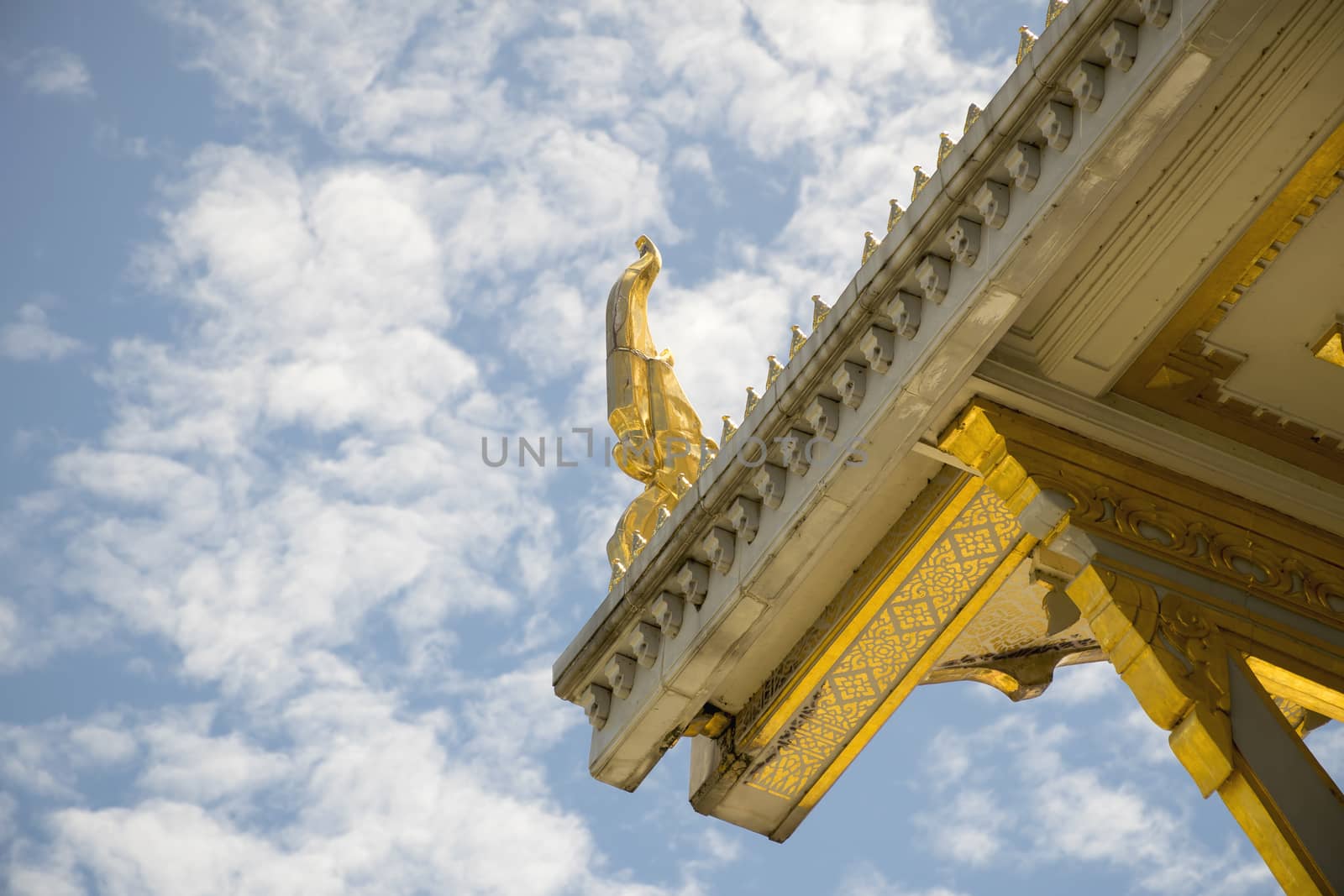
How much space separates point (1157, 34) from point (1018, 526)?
243 centimetres

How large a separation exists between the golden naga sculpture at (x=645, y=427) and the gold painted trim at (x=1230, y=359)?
2.50 meters

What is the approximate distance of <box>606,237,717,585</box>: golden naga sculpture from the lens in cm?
977

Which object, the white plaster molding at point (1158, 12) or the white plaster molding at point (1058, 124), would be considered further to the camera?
Answer: the white plaster molding at point (1058, 124)

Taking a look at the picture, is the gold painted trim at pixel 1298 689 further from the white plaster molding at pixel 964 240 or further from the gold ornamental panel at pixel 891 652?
the white plaster molding at pixel 964 240

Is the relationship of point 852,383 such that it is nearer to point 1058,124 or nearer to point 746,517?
point 746,517

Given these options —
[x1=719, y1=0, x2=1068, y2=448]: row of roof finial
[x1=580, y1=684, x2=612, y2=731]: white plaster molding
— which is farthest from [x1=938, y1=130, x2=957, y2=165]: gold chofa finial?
[x1=580, y1=684, x2=612, y2=731]: white plaster molding

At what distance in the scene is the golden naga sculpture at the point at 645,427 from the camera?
9.77 m

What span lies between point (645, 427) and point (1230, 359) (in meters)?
3.11

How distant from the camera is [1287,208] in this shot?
7930mm

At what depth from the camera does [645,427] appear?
9.96 m

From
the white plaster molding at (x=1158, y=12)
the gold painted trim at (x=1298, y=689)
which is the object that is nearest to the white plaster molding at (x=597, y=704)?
the gold painted trim at (x=1298, y=689)

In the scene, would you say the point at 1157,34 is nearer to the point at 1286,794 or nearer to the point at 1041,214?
the point at 1041,214

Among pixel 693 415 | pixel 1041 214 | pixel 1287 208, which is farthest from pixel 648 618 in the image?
pixel 1287 208

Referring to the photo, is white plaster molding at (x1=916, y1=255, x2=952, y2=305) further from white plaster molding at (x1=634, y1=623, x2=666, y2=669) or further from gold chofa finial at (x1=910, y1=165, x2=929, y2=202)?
white plaster molding at (x1=634, y1=623, x2=666, y2=669)
